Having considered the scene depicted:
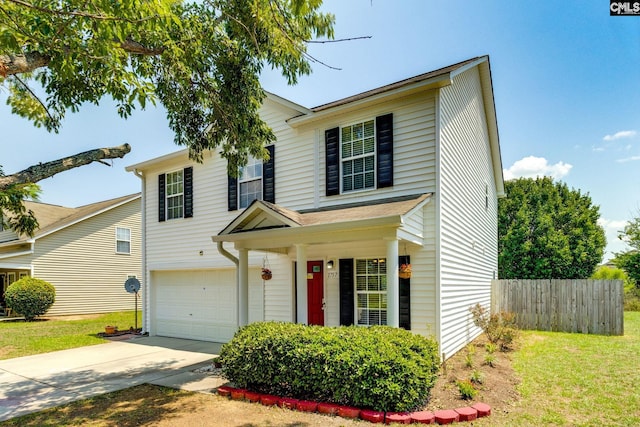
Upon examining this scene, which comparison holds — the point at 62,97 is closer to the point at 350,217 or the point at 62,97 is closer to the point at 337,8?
the point at 337,8

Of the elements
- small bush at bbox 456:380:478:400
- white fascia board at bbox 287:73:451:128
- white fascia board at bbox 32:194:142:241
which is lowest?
small bush at bbox 456:380:478:400

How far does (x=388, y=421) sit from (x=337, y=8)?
21.5 feet

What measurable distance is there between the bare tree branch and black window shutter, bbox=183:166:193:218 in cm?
511

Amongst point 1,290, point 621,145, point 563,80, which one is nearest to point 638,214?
point 621,145

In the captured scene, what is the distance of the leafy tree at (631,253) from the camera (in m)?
20.5

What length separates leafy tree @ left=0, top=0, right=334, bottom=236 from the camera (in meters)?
4.77

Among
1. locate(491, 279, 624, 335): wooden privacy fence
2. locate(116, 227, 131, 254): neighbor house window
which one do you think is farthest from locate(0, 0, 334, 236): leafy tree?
locate(116, 227, 131, 254): neighbor house window

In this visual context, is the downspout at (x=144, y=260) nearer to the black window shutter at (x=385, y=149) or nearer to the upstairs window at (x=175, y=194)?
the upstairs window at (x=175, y=194)

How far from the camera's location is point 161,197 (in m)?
12.9

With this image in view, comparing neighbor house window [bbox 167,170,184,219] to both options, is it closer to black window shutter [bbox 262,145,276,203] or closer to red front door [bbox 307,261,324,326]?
black window shutter [bbox 262,145,276,203]

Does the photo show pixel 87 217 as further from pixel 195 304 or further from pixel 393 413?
pixel 393 413

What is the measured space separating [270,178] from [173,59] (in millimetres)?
4443

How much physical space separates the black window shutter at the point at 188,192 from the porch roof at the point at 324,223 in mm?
3703

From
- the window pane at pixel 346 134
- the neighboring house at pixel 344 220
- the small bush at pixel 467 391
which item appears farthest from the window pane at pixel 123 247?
the small bush at pixel 467 391
